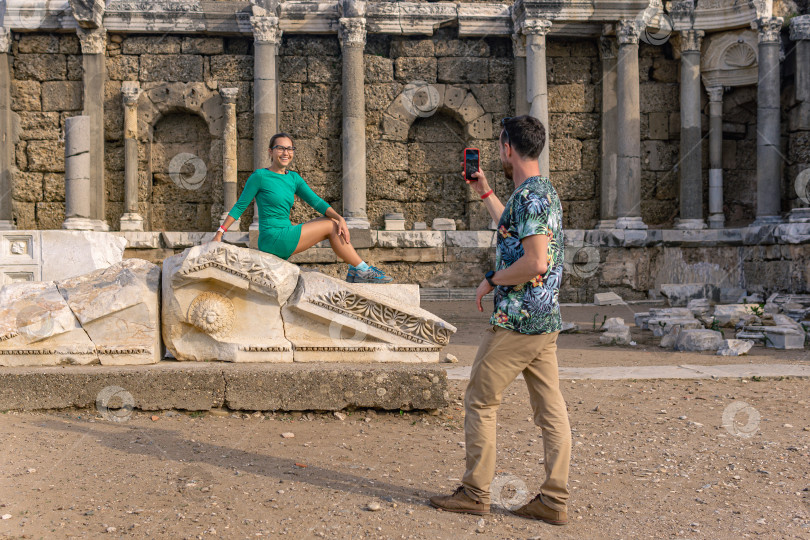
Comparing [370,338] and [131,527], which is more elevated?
[370,338]

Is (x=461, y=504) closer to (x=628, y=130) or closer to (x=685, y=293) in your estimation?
(x=685, y=293)

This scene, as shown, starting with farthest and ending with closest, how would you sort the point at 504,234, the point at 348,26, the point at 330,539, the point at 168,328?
the point at 348,26 < the point at 168,328 < the point at 504,234 < the point at 330,539

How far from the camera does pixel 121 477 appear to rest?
342cm

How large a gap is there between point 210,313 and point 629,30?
10.5 meters

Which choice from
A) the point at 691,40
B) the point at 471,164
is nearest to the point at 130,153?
the point at 691,40

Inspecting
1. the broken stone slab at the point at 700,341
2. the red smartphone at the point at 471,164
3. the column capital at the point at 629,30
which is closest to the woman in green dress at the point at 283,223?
the red smartphone at the point at 471,164

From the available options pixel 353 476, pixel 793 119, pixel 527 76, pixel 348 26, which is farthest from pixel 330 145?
pixel 353 476

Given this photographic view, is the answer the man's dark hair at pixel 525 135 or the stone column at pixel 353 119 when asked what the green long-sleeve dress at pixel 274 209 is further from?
the stone column at pixel 353 119

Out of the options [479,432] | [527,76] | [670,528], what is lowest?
[670,528]

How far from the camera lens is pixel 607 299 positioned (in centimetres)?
1203

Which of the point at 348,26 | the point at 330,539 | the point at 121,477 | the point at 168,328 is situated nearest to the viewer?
the point at 330,539

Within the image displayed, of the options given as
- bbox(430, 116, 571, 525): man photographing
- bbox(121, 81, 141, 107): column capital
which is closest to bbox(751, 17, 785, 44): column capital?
bbox(121, 81, 141, 107): column capital

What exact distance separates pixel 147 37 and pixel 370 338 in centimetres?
1034

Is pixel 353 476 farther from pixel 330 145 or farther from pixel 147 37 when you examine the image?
pixel 147 37
